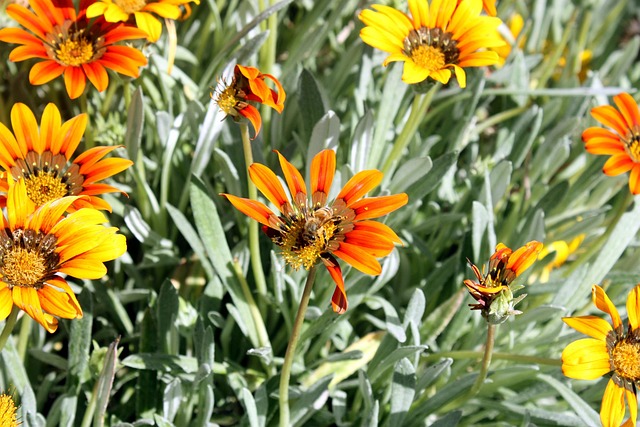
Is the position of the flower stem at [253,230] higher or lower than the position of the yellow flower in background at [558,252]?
higher

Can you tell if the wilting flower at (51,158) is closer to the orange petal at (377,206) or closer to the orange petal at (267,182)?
the orange petal at (267,182)

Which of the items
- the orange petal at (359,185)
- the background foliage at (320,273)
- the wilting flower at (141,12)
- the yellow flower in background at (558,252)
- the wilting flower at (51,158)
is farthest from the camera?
the yellow flower in background at (558,252)

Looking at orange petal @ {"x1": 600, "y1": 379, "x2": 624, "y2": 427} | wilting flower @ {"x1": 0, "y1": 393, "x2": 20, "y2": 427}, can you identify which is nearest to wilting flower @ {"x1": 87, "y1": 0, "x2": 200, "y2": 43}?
wilting flower @ {"x1": 0, "y1": 393, "x2": 20, "y2": 427}

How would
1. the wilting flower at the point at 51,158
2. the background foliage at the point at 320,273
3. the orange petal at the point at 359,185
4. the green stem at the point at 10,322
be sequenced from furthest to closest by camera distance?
the background foliage at the point at 320,273 < the wilting flower at the point at 51,158 < the orange petal at the point at 359,185 < the green stem at the point at 10,322

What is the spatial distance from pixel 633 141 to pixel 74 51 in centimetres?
126

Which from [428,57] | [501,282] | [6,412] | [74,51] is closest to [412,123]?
[428,57]

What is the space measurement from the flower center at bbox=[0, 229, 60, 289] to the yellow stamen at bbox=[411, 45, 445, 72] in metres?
0.79

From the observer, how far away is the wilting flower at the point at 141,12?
5.24ft

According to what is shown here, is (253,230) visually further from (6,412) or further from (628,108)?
(628,108)

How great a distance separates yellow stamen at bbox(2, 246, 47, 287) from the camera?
1.31 m

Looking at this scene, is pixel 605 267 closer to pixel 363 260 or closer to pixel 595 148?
pixel 595 148

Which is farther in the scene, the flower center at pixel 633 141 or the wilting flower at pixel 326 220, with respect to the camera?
the flower center at pixel 633 141

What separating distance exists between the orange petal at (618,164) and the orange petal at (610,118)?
12cm

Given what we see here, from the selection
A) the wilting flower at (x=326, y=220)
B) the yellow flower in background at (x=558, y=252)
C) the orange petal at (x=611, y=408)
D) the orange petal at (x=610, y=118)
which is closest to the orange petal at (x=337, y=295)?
the wilting flower at (x=326, y=220)
